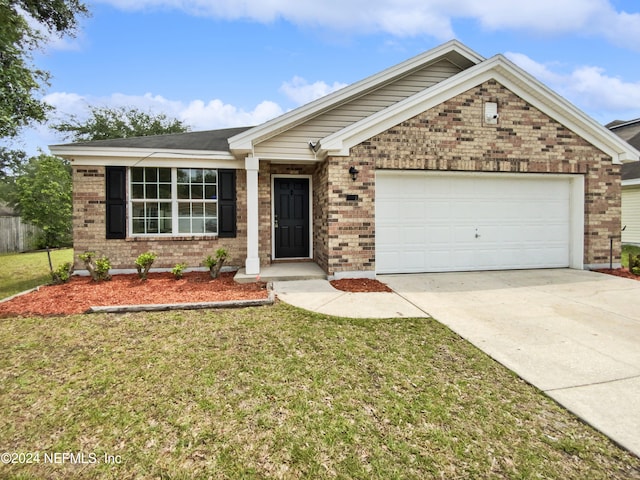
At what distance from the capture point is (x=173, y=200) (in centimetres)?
821

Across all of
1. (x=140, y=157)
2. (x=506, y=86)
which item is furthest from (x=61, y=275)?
(x=506, y=86)

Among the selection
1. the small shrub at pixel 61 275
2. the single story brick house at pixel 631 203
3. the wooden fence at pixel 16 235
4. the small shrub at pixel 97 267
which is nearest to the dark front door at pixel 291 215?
the small shrub at pixel 97 267

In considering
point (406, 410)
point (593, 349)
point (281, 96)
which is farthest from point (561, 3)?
point (281, 96)

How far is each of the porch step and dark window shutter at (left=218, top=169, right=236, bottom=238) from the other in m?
1.13

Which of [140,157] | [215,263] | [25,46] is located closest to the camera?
[215,263]

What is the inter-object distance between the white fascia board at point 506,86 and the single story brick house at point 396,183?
0.02 metres

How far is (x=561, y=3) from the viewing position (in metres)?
10.1

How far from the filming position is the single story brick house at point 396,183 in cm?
719

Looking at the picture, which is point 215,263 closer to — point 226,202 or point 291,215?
point 226,202

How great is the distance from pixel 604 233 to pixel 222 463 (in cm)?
996

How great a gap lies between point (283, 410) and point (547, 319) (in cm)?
405

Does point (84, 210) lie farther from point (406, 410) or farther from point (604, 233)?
point (604, 233)

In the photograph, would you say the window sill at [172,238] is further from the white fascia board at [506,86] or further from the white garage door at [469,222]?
the white garage door at [469,222]

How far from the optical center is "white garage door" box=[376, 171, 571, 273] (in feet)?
24.8
